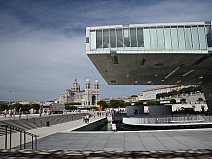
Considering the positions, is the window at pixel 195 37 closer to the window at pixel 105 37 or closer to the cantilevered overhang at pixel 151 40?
the cantilevered overhang at pixel 151 40

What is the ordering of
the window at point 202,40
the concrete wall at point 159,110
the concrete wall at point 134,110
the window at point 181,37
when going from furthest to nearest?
the concrete wall at point 134,110 < the concrete wall at point 159,110 < the window at point 181,37 < the window at point 202,40

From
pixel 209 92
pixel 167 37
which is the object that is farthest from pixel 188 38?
pixel 209 92

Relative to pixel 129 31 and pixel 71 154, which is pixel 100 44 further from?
pixel 71 154

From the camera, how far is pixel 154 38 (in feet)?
80.4

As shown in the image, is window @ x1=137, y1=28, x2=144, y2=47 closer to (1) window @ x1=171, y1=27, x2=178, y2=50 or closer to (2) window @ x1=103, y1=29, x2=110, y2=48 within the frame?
(1) window @ x1=171, y1=27, x2=178, y2=50

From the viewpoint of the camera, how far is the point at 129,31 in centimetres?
2450

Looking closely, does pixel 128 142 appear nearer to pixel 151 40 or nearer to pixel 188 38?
pixel 151 40

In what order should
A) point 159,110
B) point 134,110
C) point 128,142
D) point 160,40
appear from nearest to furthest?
point 128,142 → point 160,40 → point 159,110 → point 134,110

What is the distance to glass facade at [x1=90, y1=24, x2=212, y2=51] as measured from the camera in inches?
953

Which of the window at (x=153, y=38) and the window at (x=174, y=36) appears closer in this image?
the window at (x=174, y=36)

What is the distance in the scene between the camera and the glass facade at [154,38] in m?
24.2

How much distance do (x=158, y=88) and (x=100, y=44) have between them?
168 metres

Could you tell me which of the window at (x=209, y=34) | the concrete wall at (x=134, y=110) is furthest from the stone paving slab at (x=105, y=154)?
the concrete wall at (x=134, y=110)

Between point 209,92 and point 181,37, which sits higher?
point 181,37
